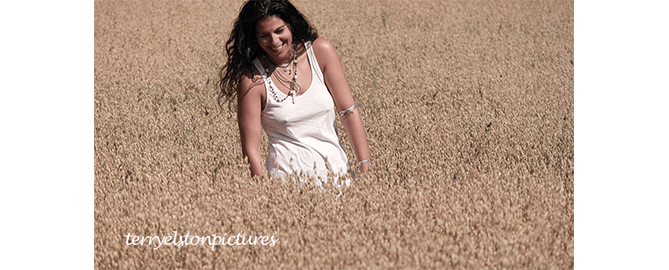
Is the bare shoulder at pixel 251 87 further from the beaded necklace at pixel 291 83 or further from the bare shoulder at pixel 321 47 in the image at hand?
the bare shoulder at pixel 321 47

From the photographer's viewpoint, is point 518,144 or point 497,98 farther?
point 497,98

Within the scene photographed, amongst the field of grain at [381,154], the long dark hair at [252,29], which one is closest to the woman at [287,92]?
the long dark hair at [252,29]

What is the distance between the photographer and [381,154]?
4199 millimetres

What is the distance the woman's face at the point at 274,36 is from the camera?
271 cm

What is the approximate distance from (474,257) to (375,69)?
521 cm

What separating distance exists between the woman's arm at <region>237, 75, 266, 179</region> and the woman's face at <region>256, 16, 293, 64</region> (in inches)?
6.9

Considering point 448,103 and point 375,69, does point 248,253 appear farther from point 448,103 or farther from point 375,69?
point 375,69

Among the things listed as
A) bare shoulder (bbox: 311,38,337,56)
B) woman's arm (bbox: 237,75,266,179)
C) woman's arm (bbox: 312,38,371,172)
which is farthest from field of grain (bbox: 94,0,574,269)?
bare shoulder (bbox: 311,38,337,56)

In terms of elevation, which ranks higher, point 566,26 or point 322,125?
point 322,125

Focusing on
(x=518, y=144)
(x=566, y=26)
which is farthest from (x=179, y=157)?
(x=566, y=26)

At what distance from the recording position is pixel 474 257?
2.16 meters

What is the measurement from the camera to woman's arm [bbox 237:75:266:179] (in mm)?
2818

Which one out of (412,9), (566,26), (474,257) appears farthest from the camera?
(412,9)

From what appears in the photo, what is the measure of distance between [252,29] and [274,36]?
152 millimetres
